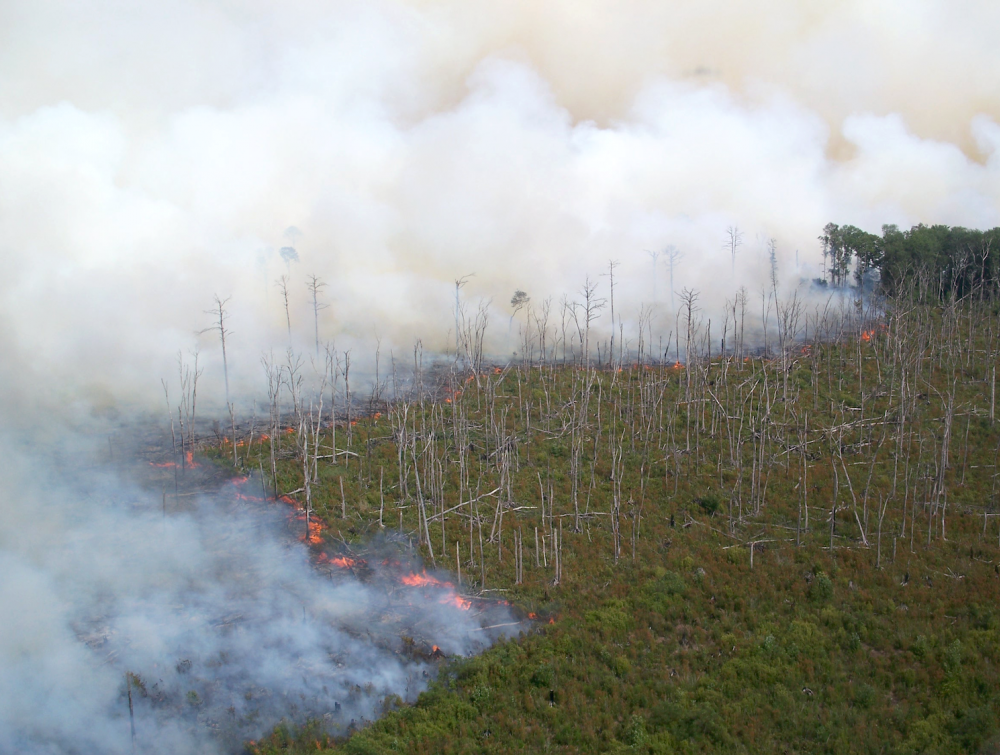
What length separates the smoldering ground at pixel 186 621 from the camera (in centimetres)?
1791

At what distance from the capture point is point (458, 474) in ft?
111

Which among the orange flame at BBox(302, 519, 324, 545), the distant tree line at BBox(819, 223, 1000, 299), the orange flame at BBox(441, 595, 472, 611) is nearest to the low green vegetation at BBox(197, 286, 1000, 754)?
the orange flame at BBox(302, 519, 324, 545)

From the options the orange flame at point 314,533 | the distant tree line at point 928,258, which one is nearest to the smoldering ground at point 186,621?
the orange flame at point 314,533

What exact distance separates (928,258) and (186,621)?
62811 millimetres

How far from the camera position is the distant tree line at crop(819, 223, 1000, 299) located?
56562mm

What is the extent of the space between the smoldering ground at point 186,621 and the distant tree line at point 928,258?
162 feet

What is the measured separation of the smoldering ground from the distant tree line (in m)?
49.2

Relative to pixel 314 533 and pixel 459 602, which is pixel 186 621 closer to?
pixel 314 533

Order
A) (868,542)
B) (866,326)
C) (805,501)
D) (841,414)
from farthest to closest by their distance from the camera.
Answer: (866,326)
(841,414)
(805,501)
(868,542)

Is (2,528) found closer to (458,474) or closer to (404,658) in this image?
(404,658)

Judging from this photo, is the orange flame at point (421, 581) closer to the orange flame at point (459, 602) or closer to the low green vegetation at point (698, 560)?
the orange flame at point (459, 602)

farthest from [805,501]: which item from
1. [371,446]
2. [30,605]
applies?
[30,605]

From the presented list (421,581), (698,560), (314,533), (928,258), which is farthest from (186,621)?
(928,258)

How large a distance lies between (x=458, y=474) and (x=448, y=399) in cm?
1046
